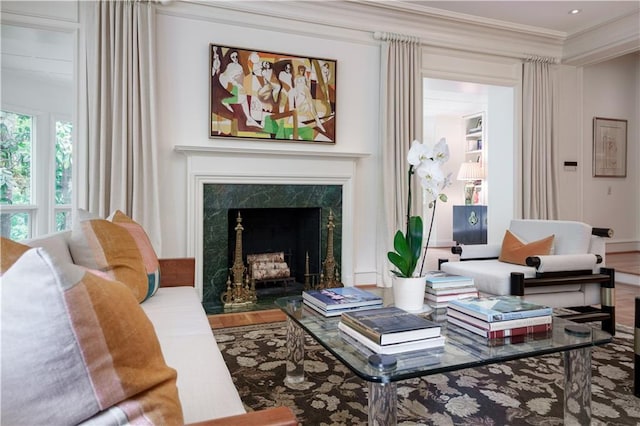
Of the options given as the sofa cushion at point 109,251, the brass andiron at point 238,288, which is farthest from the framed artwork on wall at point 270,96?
the sofa cushion at point 109,251

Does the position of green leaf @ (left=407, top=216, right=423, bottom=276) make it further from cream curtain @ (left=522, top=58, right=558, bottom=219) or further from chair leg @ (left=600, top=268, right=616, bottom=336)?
cream curtain @ (left=522, top=58, right=558, bottom=219)

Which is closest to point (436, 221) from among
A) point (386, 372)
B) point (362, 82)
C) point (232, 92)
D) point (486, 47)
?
point (486, 47)

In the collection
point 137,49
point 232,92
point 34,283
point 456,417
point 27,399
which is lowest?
point 456,417

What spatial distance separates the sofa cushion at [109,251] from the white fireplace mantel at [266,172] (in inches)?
66.8

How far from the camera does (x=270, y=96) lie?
385 cm

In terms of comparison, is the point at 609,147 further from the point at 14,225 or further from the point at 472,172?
the point at 14,225

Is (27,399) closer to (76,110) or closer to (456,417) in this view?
(456,417)

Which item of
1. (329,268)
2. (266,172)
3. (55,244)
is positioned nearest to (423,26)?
(266,172)

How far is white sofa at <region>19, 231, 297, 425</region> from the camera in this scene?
82 centimetres

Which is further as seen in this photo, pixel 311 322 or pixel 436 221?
pixel 436 221

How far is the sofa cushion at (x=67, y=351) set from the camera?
0.61 m

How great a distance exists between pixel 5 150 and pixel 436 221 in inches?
261

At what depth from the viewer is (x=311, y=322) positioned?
1.71 meters

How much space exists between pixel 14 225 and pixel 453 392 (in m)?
5.43
